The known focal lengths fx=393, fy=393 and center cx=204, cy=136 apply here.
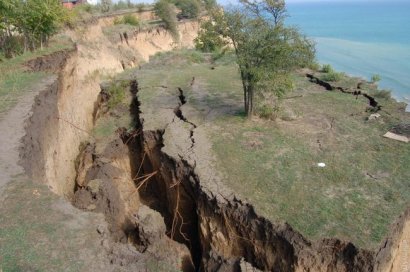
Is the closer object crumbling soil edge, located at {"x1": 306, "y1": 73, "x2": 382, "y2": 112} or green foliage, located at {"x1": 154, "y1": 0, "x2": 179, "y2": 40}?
crumbling soil edge, located at {"x1": 306, "y1": 73, "x2": 382, "y2": 112}

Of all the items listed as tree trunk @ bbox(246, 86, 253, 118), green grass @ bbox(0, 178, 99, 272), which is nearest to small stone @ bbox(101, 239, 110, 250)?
green grass @ bbox(0, 178, 99, 272)

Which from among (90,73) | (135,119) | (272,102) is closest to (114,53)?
(90,73)

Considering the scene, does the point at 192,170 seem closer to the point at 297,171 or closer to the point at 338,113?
the point at 297,171

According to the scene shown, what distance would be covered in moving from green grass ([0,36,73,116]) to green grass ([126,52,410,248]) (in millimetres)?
3428

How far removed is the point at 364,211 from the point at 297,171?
1673 mm

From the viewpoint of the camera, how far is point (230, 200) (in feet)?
24.0

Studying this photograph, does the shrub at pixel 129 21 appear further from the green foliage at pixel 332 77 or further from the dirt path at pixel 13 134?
the dirt path at pixel 13 134

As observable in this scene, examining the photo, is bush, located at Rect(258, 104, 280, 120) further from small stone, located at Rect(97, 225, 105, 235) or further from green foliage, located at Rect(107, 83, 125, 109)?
small stone, located at Rect(97, 225, 105, 235)

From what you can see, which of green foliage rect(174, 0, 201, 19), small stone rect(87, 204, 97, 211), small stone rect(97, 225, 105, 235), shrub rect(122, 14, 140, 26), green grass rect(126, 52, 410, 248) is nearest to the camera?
small stone rect(97, 225, 105, 235)

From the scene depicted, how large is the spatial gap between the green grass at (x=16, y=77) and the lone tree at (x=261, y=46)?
5.30 metres

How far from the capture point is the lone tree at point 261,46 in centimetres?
994

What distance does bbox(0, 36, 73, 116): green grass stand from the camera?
1041 cm

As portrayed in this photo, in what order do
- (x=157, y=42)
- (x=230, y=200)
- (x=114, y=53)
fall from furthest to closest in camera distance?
(x=157, y=42), (x=114, y=53), (x=230, y=200)

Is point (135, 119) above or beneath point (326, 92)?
beneath
